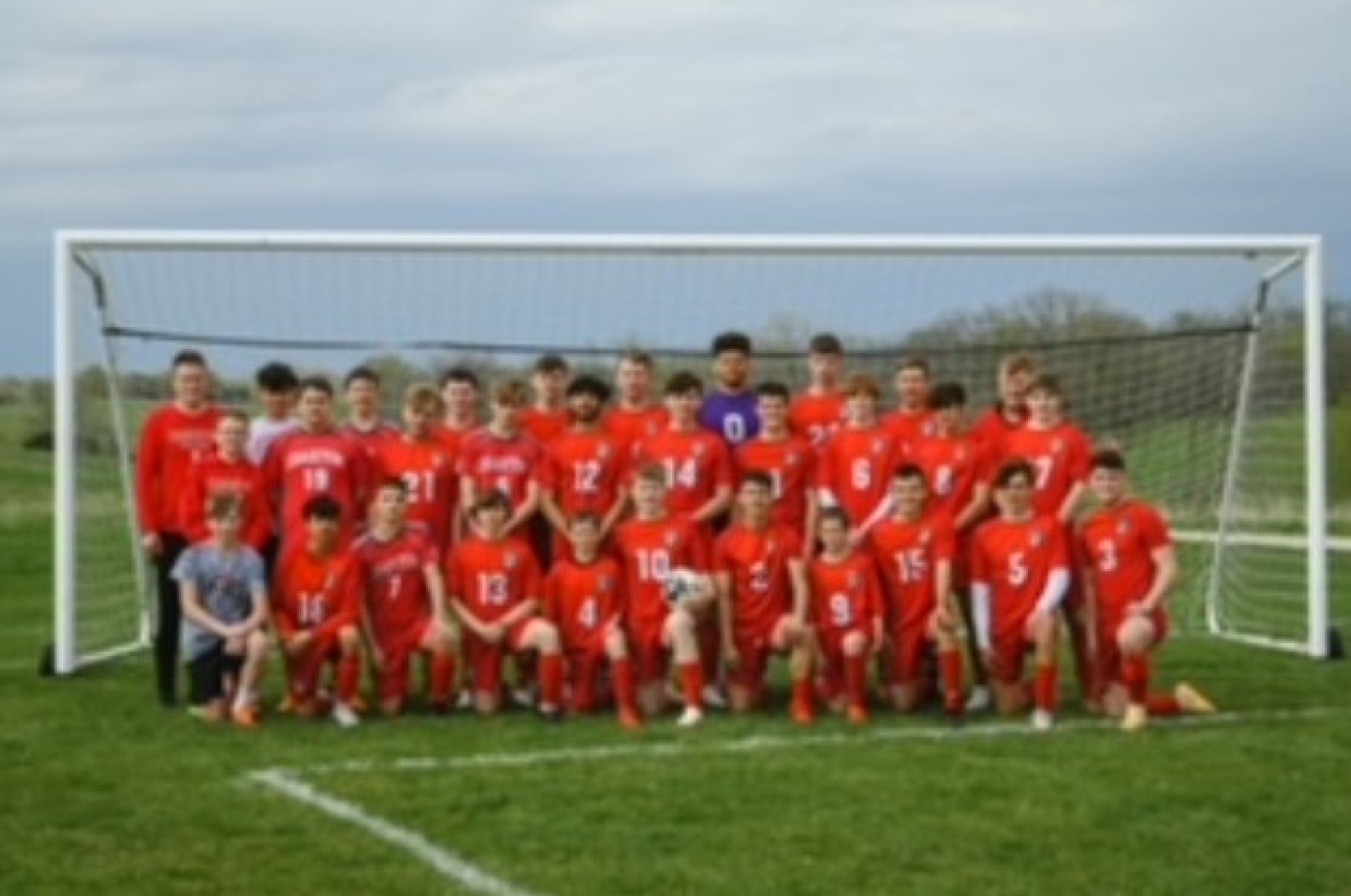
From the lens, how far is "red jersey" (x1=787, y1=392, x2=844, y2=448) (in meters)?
11.0

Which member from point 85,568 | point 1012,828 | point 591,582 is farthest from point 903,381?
point 85,568

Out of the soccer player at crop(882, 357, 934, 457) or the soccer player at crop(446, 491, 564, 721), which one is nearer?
the soccer player at crop(446, 491, 564, 721)

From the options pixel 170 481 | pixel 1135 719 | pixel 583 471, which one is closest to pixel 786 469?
pixel 583 471

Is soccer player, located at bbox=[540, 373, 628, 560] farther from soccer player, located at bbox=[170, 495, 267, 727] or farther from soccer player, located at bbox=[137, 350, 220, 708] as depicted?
soccer player, located at bbox=[137, 350, 220, 708]

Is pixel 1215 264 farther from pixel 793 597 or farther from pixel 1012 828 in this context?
pixel 1012 828

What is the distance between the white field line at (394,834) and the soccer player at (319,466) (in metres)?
2.15

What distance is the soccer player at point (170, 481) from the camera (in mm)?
10727

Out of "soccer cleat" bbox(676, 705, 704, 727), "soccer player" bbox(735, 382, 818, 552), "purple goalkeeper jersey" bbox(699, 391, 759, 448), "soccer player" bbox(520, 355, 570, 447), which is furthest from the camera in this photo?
"soccer player" bbox(520, 355, 570, 447)

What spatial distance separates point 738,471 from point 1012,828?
3685 millimetres

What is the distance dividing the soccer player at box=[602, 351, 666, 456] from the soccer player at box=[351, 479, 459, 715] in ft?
3.64

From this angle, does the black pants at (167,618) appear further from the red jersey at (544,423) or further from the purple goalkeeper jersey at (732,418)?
the purple goalkeeper jersey at (732,418)

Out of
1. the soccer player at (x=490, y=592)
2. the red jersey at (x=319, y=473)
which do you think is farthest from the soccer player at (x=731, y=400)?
the red jersey at (x=319, y=473)

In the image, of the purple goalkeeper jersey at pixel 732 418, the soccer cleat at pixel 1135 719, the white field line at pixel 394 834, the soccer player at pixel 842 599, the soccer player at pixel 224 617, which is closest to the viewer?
the white field line at pixel 394 834

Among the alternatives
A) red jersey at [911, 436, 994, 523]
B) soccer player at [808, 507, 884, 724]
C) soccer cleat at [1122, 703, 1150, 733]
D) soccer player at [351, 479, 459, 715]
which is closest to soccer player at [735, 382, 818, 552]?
soccer player at [808, 507, 884, 724]
